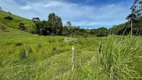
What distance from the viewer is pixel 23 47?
55656mm

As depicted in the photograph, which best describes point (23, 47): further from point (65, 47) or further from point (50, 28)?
point (50, 28)

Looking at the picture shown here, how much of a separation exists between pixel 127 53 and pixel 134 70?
11.8 inches

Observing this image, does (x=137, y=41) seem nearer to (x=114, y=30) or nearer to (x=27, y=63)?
(x=114, y=30)

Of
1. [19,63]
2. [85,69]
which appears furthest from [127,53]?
[19,63]

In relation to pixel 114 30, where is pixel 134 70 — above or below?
below

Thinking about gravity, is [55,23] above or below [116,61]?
above

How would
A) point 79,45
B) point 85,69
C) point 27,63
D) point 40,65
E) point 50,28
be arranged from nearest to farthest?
point 85,69 → point 27,63 → point 40,65 → point 79,45 → point 50,28

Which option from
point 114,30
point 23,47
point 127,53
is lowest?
point 23,47

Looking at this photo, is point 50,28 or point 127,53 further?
point 50,28

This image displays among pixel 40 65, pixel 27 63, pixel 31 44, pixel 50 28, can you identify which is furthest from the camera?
pixel 50 28

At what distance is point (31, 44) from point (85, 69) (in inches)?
2048

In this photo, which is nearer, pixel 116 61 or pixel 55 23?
pixel 116 61

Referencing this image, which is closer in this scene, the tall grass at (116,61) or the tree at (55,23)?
the tall grass at (116,61)

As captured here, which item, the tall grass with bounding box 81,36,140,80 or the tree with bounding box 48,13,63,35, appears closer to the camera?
the tall grass with bounding box 81,36,140,80
